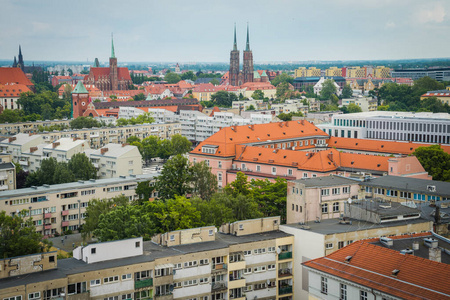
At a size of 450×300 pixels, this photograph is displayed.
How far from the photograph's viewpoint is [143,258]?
114 ft

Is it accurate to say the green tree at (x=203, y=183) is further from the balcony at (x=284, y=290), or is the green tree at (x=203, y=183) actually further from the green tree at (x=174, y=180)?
the balcony at (x=284, y=290)

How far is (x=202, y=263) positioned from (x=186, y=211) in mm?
11761

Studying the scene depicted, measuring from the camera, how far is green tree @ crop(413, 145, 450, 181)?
6806 centimetres

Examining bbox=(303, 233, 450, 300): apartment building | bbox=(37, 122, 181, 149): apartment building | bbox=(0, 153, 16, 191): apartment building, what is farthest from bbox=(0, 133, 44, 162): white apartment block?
bbox=(303, 233, 450, 300): apartment building

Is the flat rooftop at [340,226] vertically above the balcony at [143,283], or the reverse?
the flat rooftop at [340,226]

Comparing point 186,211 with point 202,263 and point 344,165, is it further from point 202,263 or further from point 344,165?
point 344,165

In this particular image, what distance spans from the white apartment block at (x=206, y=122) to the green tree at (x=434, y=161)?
50.4 m

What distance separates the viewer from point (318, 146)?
87.8m

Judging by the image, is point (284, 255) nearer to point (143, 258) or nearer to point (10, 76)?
point (143, 258)

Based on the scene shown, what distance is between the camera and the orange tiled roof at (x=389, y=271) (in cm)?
2695

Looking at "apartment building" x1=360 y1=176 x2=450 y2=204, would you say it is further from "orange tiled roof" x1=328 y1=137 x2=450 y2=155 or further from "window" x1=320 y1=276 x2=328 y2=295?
"orange tiled roof" x1=328 y1=137 x2=450 y2=155

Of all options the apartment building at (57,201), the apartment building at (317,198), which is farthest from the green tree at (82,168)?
the apartment building at (317,198)

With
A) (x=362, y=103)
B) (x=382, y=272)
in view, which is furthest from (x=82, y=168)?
(x=362, y=103)

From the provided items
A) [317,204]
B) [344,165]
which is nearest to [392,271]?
[317,204]
